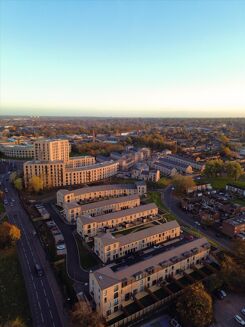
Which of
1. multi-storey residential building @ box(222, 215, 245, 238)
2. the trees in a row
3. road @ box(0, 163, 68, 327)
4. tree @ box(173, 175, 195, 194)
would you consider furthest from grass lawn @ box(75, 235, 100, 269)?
the trees in a row

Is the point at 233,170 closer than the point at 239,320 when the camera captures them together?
No

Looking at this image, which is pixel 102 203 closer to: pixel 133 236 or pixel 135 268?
pixel 133 236

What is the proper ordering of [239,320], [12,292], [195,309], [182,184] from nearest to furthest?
[195,309] < [239,320] < [12,292] < [182,184]

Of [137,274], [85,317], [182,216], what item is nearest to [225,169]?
[182,216]

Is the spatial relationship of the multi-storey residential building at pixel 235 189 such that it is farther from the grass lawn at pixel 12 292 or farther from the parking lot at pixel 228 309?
the grass lawn at pixel 12 292

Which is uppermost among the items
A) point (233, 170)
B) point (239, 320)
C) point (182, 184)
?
point (233, 170)

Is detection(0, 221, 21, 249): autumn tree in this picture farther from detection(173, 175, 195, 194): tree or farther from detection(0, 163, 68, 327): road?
detection(173, 175, 195, 194): tree

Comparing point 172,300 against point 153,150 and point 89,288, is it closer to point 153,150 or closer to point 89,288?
point 89,288
